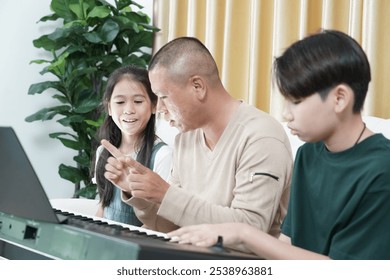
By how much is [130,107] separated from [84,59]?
1592 mm

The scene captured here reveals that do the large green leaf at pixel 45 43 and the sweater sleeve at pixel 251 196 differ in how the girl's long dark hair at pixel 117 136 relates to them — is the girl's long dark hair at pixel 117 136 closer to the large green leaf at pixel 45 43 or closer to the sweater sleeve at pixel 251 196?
the sweater sleeve at pixel 251 196

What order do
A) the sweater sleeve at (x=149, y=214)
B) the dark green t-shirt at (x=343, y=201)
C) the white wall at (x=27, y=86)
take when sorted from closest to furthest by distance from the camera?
the dark green t-shirt at (x=343, y=201) < the sweater sleeve at (x=149, y=214) < the white wall at (x=27, y=86)

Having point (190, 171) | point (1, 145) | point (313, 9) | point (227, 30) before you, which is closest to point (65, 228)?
point (1, 145)

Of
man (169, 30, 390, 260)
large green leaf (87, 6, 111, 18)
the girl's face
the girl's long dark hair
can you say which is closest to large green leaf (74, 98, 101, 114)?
large green leaf (87, 6, 111, 18)

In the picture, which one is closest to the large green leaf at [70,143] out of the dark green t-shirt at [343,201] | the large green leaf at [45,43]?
the large green leaf at [45,43]

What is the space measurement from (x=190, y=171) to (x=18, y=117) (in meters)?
2.48

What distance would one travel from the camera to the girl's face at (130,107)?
2.26 metres

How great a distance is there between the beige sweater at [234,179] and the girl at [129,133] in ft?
1.30

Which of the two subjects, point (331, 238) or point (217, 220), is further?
point (217, 220)

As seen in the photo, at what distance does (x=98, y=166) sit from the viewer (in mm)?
2396

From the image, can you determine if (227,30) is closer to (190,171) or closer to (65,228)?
(190,171)
